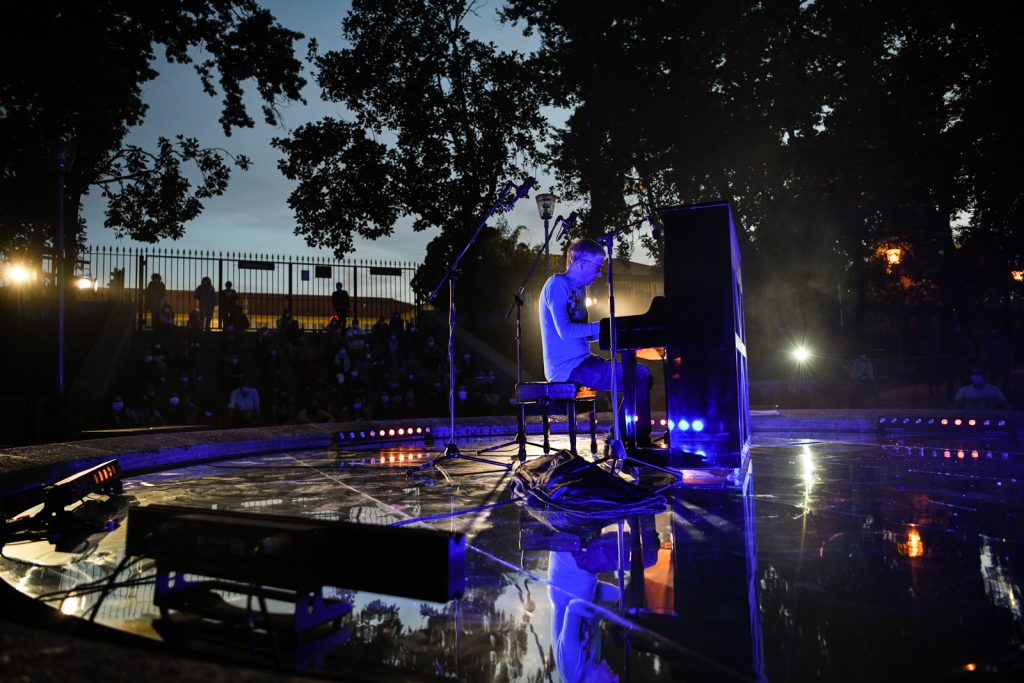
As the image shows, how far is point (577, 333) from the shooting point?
5.36 meters

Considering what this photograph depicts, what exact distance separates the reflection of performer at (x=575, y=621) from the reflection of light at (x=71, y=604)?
1.53 meters

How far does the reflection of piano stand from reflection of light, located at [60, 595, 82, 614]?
12.6ft

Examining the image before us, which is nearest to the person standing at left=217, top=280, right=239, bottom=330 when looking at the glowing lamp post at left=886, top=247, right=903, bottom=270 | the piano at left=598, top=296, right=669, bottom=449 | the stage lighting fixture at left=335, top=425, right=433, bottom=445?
the stage lighting fixture at left=335, top=425, right=433, bottom=445

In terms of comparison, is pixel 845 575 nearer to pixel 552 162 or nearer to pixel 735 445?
pixel 735 445

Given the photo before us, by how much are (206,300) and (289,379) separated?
435 cm

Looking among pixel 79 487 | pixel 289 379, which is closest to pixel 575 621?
pixel 79 487

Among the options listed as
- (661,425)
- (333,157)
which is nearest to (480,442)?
(661,425)

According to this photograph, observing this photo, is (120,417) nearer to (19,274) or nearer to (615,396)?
(19,274)

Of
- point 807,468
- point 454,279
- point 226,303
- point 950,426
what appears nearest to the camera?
point 807,468

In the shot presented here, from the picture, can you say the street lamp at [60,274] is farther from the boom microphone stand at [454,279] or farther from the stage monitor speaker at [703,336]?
the stage monitor speaker at [703,336]

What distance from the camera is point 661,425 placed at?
28.6ft

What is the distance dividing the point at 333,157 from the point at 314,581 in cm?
1880

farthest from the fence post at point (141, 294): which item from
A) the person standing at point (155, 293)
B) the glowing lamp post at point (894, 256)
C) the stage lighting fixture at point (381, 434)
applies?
the glowing lamp post at point (894, 256)

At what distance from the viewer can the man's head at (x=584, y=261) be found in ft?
17.5
